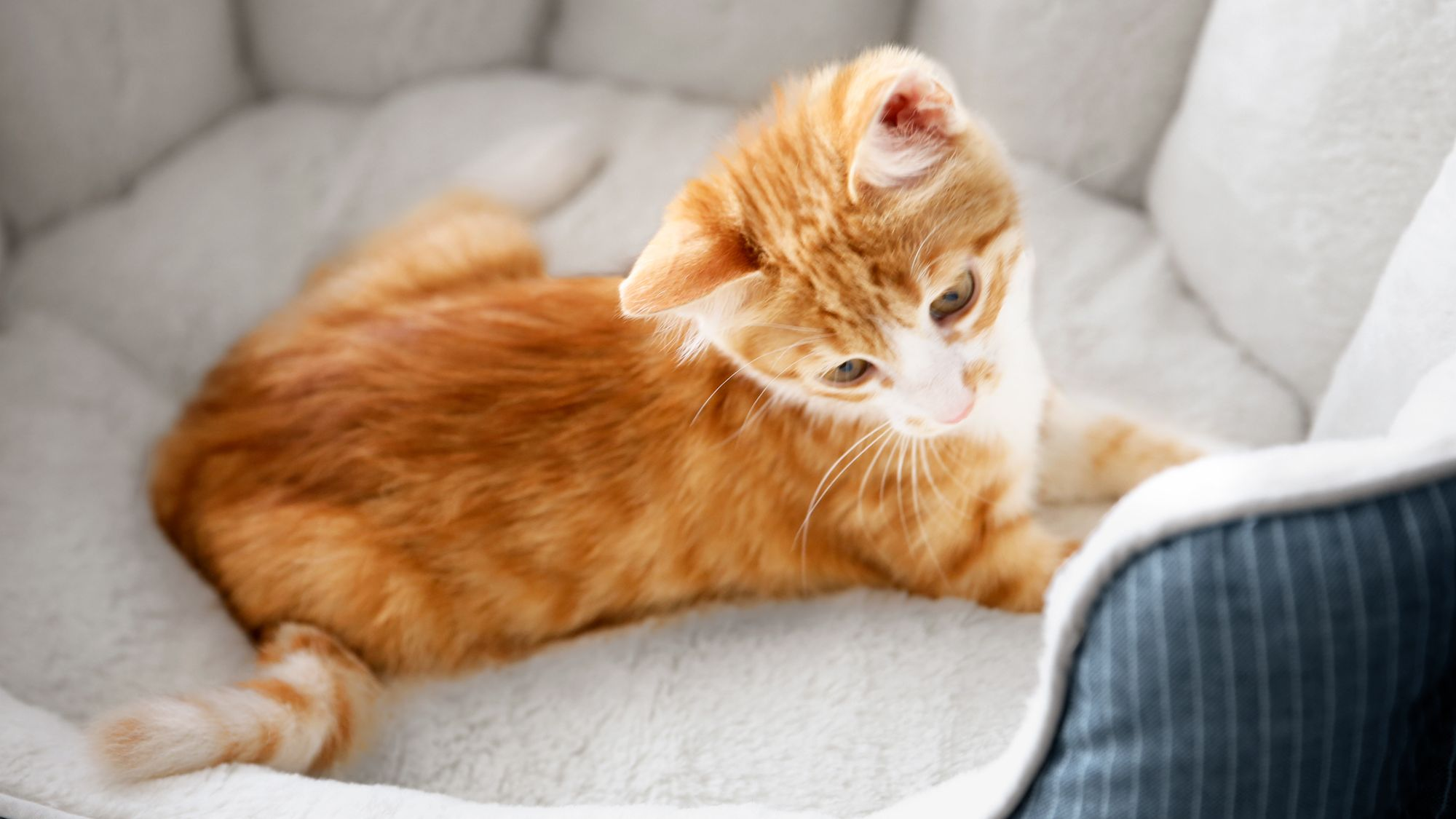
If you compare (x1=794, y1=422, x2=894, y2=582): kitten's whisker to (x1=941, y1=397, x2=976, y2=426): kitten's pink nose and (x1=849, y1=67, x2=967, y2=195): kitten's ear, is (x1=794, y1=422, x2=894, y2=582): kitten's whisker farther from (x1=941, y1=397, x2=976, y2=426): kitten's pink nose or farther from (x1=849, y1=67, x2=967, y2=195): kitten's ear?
(x1=849, y1=67, x2=967, y2=195): kitten's ear

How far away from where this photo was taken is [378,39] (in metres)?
1.79

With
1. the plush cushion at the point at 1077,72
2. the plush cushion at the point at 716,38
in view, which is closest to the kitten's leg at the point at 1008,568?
Answer: the plush cushion at the point at 1077,72

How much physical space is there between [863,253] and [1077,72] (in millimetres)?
742

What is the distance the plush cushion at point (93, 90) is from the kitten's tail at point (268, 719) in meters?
0.89

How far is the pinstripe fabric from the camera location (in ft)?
2.56

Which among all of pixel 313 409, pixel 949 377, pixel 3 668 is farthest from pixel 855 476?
pixel 3 668

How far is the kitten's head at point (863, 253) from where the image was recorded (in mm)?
952

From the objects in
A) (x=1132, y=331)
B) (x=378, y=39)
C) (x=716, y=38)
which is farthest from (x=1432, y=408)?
(x=378, y=39)

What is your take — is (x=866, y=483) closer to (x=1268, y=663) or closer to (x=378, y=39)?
(x=1268, y=663)

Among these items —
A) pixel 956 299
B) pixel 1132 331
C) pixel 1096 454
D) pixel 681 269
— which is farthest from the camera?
pixel 1132 331

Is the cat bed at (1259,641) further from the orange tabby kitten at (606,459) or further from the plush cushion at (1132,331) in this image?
the plush cushion at (1132,331)

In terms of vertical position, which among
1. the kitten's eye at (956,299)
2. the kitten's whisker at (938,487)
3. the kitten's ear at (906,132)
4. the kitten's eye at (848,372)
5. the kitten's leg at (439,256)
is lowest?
the kitten's whisker at (938,487)

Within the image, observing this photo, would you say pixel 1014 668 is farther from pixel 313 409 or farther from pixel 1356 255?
pixel 313 409

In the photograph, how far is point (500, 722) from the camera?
1.21m
